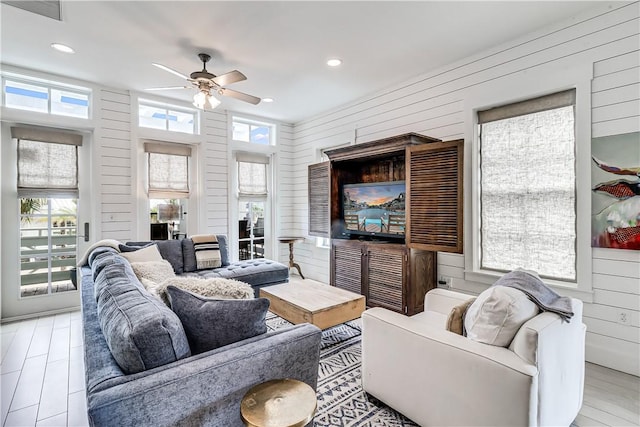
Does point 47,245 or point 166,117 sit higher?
point 166,117

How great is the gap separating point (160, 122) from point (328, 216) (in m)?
2.99

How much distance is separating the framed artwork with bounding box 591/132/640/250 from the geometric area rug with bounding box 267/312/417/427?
2.26 meters

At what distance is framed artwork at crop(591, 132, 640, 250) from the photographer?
2398 millimetres

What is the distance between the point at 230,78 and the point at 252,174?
2876mm

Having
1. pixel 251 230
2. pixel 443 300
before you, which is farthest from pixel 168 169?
pixel 443 300

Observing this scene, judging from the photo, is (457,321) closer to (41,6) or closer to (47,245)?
(41,6)

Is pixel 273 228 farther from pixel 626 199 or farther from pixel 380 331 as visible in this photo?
pixel 626 199

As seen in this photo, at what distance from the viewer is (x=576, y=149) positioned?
2.67 m

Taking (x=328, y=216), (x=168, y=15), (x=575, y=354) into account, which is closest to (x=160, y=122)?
(x=168, y=15)

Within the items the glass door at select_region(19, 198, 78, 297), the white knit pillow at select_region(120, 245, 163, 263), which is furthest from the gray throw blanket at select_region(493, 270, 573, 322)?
the glass door at select_region(19, 198, 78, 297)

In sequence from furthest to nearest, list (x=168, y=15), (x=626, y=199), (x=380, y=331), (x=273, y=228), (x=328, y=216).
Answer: (x=273, y=228)
(x=328, y=216)
(x=168, y=15)
(x=626, y=199)
(x=380, y=331)

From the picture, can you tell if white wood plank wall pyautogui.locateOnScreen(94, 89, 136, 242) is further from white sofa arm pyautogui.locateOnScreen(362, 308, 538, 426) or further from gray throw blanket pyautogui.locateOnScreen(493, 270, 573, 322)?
gray throw blanket pyautogui.locateOnScreen(493, 270, 573, 322)

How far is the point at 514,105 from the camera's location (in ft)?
10.2

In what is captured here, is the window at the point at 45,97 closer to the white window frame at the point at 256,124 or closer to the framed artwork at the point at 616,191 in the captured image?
the white window frame at the point at 256,124
